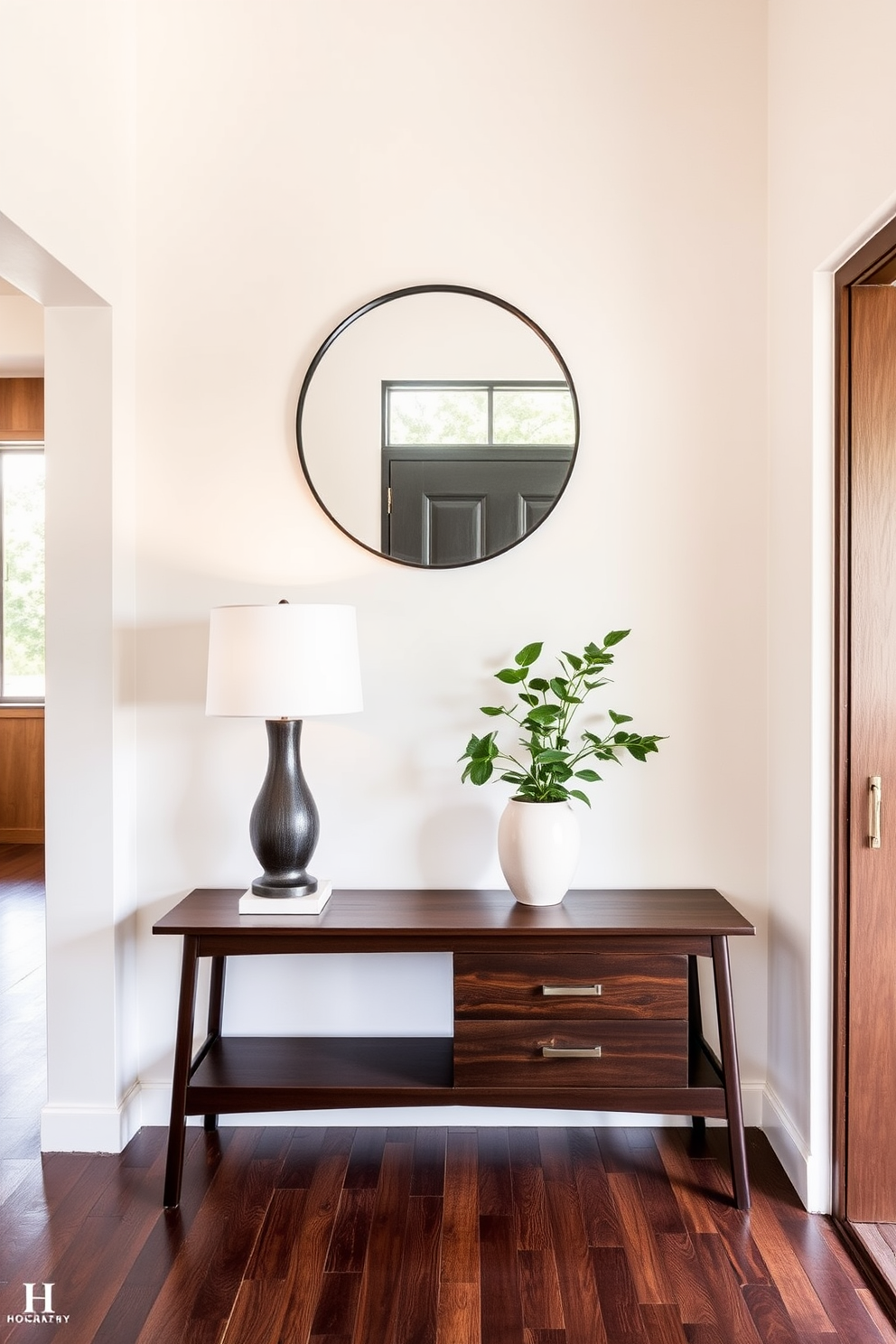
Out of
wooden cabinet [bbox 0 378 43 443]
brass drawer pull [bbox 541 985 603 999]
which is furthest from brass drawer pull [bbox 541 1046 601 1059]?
wooden cabinet [bbox 0 378 43 443]

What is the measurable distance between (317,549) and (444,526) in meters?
0.35

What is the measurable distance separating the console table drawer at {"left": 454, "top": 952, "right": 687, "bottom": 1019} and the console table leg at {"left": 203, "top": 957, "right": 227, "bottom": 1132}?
69cm

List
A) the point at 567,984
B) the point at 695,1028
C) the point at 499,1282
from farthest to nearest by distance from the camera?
1. the point at 695,1028
2. the point at 567,984
3. the point at 499,1282

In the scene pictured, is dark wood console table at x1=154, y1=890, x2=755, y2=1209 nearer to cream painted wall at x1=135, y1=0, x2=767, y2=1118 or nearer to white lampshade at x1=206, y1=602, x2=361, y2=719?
cream painted wall at x1=135, y1=0, x2=767, y2=1118

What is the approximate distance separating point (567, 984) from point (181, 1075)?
92cm

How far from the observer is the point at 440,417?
2.35 m

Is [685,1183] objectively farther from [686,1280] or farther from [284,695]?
[284,695]

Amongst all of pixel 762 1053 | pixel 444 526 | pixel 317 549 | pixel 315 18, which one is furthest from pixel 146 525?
pixel 762 1053

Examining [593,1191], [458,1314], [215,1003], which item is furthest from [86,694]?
[593,1191]

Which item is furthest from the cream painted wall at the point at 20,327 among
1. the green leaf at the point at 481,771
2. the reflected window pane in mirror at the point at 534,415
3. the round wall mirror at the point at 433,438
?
the green leaf at the point at 481,771

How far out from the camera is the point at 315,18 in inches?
92.7

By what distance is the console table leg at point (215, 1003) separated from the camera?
234cm

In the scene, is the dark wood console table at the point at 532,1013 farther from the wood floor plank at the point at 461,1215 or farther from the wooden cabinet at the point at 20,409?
the wooden cabinet at the point at 20,409

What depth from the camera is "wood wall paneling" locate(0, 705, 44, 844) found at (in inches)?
216
